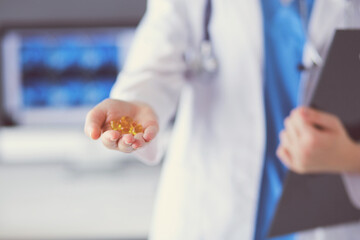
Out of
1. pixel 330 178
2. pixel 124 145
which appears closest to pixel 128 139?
pixel 124 145

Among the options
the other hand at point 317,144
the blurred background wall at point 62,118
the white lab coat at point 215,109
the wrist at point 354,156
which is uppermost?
the blurred background wall at point 62,118

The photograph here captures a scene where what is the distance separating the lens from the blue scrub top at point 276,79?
2.54ft

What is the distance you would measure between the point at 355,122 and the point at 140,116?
1.02 feet

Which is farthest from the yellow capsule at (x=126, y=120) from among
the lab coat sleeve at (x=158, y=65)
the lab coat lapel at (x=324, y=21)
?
the lab coat lapel at (x=324, y=21)

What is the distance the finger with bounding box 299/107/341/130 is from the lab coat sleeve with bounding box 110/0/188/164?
0.24 m

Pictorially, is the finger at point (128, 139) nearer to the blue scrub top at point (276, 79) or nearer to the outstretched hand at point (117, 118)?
the outstretched hand at point (117, 118)

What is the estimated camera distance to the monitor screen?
216cm

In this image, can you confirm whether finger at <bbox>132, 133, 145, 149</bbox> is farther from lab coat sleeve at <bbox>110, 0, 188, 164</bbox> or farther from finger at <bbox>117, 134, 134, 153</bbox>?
lab coat sleeve at <bbox>110, 0, 188, 164</bbox>

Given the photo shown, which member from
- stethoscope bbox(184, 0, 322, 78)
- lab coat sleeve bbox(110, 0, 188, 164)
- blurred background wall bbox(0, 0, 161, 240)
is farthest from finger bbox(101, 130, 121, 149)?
blurred background wall bbox(0, 0, 161, 240)

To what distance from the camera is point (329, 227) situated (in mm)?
757

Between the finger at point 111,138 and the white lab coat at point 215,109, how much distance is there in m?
0.22

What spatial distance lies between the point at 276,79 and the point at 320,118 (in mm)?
206

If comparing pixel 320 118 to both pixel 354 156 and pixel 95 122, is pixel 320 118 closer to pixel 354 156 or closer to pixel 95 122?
pixel 354 156

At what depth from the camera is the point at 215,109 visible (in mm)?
803
